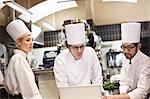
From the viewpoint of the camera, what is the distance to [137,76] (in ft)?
7.38

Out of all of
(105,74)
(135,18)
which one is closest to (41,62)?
(105,74)

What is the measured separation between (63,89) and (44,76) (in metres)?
1.01

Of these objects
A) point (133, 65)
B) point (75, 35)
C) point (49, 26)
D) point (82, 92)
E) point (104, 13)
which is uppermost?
point (104, 13)

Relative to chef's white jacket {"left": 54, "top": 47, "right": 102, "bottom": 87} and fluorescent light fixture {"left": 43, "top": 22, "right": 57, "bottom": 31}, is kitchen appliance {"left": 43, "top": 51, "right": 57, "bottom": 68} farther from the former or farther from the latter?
chef's white jacket {"left": 54, "top": 47, "right": 102, "bottom": 87}

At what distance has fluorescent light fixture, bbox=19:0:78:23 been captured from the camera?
3535 mm

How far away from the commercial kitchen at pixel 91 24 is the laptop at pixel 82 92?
1319mm

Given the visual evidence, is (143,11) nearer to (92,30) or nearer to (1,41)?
(92,30)

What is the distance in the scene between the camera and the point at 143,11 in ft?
11.4

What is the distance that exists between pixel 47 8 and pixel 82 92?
2120 mm

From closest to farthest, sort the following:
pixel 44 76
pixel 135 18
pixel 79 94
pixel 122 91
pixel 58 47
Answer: pixel 79 94 < pixel 122 91 < pixel 44 76 < pixel 58 47 < pixel 135 18

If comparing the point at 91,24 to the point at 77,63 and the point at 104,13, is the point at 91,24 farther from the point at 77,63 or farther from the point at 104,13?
the point at 77,63

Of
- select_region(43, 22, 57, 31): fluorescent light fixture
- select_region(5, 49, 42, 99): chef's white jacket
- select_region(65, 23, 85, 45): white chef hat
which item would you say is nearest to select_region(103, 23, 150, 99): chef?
select_region(65, 23, 85, 45): white chef hat

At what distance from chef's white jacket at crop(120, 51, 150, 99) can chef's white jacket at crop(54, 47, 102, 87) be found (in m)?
0.23

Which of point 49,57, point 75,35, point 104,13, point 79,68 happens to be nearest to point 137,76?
point 79,68
